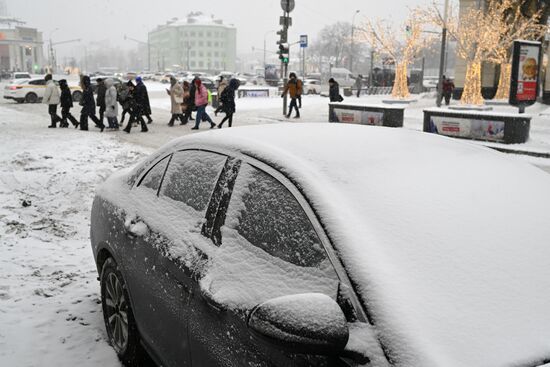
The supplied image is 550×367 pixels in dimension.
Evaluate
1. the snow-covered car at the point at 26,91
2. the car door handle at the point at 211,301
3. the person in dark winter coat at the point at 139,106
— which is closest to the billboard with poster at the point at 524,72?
the person in dark winter coat at the point at 139,106

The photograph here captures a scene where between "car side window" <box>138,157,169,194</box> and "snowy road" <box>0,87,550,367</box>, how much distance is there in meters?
1.20

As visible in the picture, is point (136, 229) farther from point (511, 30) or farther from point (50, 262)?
point (511, 30)

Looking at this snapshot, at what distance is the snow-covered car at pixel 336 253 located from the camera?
1727 mm

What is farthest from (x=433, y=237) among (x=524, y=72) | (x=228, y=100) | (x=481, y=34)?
(x=481, y=34)

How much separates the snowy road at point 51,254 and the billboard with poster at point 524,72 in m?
3.91

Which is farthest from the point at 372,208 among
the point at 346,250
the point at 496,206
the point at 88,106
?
the point at 88,106

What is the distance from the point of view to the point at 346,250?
1.90 meters

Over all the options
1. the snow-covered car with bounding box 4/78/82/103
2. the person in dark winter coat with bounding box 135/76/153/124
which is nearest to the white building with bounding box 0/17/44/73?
the snow-covered car with bounding box 4/78/82/103

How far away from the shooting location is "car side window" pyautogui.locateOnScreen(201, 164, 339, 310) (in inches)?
79.6

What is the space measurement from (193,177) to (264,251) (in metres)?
0.88

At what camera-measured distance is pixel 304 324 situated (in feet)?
5.62

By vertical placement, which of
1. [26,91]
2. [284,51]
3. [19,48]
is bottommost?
[26,91]

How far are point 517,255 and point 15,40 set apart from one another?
138776mm

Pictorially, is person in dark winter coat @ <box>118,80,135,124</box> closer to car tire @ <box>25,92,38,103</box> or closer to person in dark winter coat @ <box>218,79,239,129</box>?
person in dark winter coat @ <box>218,79,239,129</box>
